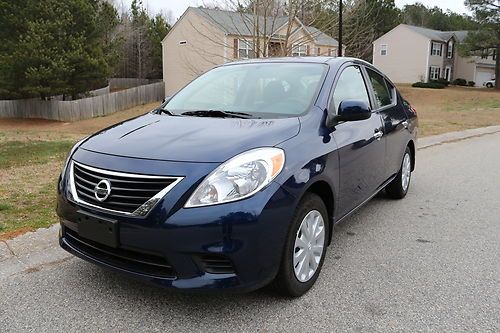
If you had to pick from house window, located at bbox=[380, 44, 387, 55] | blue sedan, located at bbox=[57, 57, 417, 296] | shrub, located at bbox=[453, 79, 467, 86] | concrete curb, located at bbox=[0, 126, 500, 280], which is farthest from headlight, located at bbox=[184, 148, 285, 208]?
shrub, located at bbox=[453, 79, 467, 86]

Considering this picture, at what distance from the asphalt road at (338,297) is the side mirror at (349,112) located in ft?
3.85

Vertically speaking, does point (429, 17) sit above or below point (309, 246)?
above

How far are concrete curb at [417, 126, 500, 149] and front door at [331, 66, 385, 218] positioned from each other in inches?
240

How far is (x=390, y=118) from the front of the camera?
4.95 m

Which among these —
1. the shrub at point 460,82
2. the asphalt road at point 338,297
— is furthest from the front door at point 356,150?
the shrub at point 460,82

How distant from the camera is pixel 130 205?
107 inches

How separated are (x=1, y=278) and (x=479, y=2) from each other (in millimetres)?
46177

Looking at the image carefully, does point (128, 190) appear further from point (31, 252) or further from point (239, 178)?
point (31, 252)

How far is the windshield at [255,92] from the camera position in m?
3.71

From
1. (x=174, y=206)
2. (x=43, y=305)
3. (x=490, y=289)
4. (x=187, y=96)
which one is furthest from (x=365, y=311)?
(x=187, y=96)

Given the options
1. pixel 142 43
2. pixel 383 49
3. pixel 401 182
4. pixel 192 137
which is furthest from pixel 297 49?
pixel 383 49

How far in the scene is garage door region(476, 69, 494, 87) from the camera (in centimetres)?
5778

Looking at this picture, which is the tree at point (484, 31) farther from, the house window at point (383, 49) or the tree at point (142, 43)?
the tree at point (142, 43)

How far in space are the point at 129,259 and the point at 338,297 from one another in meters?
1.44
